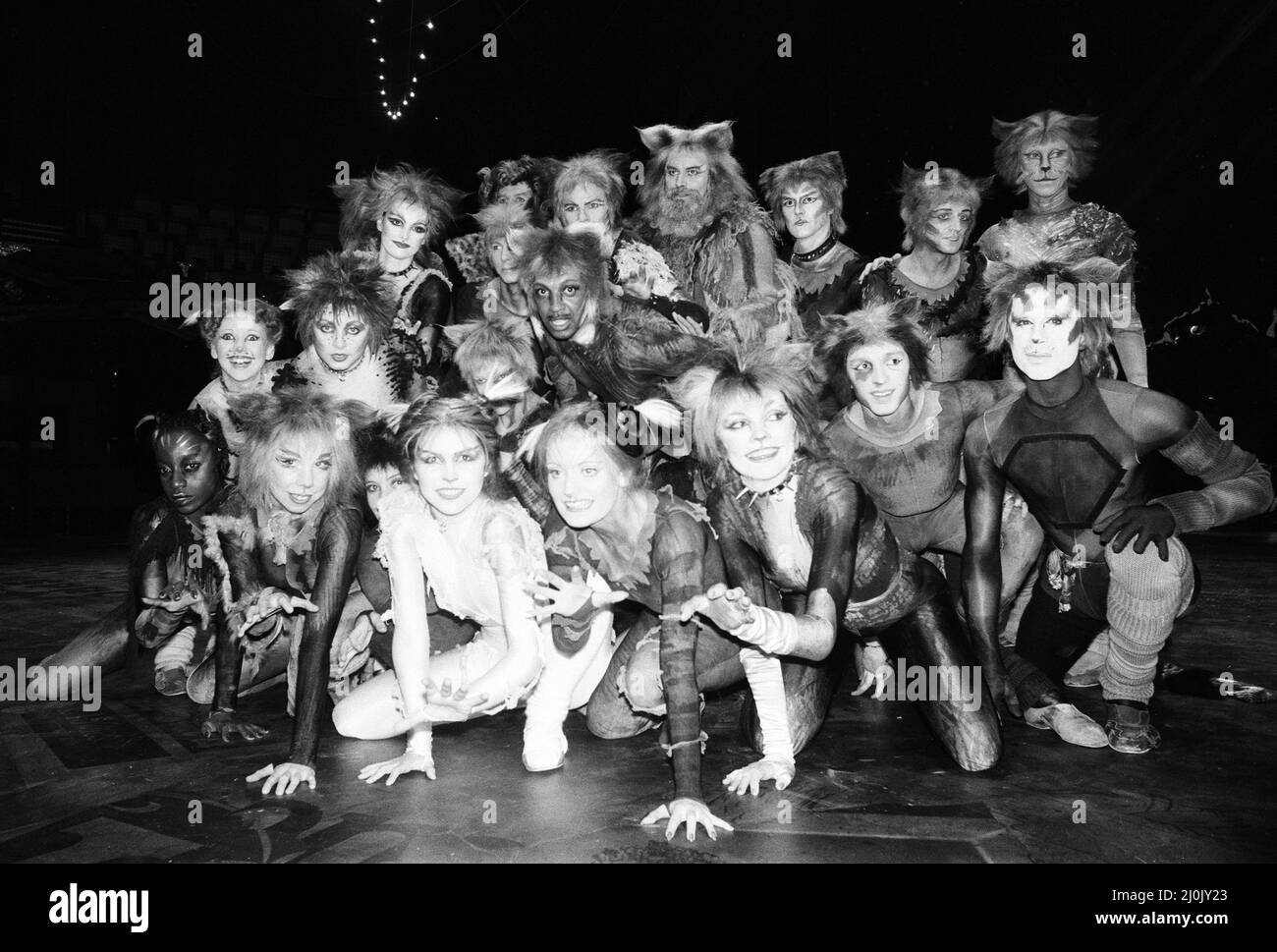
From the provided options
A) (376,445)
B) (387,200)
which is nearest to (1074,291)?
(376,445)

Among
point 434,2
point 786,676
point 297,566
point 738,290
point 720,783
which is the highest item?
point 434,2

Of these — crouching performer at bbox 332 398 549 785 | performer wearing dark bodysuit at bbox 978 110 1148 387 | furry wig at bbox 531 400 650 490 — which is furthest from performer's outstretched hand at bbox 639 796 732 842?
performer wearing dark bodysuit at bbox 978 110 1148 387

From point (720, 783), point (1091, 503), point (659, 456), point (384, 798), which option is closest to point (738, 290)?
point (659, 456)

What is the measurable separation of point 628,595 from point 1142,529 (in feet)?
6.21

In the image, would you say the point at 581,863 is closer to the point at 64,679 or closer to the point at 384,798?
the point at 384,798

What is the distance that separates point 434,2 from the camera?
7.25 meters

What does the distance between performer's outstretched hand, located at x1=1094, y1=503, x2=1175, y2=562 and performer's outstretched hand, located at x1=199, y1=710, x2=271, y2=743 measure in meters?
3.33

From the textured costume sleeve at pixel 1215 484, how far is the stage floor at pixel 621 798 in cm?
82

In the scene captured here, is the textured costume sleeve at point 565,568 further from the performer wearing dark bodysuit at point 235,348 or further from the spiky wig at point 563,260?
the performer wearing dark bodysuit at point 235,348

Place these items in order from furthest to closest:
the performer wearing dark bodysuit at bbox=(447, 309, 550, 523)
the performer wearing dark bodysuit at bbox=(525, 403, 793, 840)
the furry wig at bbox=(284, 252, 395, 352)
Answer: the furry wig at bbox=(284, 252, 395, 352) < the performer wearing dark bodysuit at bbox=(447, 309, 550, 523) < the performer wearing dark bodysuit at bbox=(525, 403, 793, 840)

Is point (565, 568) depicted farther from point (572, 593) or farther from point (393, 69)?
point (393, 69)

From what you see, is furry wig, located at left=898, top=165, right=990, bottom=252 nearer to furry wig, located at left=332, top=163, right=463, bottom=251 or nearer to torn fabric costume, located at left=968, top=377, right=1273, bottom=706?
torn fabric costume, located at left=968, top=377, right=1273, bottom=706

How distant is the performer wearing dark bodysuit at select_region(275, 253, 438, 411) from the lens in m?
4.05

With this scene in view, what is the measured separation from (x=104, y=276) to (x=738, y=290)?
34.1ft
